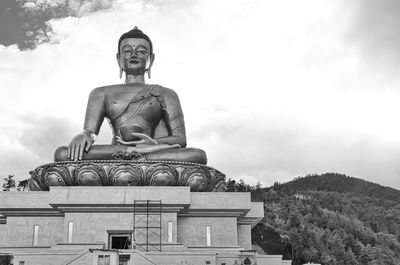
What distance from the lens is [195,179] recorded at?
14328mm

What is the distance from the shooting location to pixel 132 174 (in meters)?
14.0

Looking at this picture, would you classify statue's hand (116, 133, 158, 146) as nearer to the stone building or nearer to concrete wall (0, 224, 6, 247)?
the stone building

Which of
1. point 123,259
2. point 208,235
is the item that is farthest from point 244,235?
point 123,259

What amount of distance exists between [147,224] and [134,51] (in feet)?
20.1

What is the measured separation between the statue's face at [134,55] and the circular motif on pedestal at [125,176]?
412 cm

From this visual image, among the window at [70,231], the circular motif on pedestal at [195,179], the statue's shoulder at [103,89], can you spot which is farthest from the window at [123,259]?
the statue's shoulder at [103,89]

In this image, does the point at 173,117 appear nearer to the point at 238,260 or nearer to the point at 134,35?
the point at 134,35

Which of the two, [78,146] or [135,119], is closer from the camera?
[78,146]

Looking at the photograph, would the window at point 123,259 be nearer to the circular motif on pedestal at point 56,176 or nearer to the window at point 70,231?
the window at point 70,231

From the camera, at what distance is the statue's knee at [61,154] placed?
14.5 meters

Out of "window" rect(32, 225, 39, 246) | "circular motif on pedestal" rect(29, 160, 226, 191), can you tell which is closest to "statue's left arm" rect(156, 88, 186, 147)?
"circular motif on pedestal" rect(29, 160, 226, 191)

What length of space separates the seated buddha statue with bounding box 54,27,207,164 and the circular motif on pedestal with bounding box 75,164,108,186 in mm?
453

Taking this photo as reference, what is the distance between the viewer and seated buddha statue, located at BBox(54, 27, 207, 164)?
14.5 metres

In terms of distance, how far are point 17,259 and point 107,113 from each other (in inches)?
Result: 226
